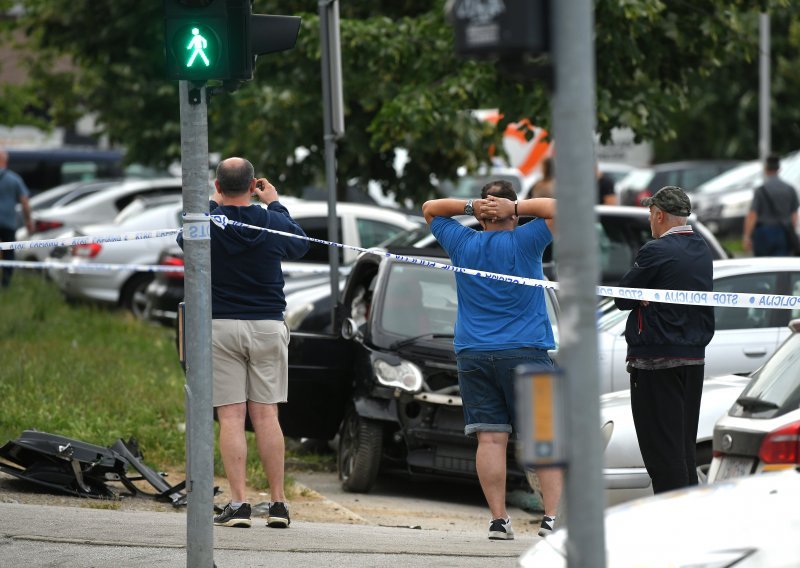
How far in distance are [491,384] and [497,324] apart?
31cm

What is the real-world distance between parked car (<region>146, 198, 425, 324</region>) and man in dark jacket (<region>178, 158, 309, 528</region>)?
628 centimetres

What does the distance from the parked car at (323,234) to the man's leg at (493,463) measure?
675 cm

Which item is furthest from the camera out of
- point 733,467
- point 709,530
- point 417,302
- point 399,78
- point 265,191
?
point 399,78

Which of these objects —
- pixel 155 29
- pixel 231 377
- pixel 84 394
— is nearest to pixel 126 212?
pixel 155 29

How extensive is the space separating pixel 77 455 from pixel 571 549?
5.10 metres

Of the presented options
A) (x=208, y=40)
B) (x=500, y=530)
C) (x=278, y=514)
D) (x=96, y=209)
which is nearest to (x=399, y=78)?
(x=278, y=514)

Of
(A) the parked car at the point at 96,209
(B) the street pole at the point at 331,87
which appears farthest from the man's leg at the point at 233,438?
(A) the parked car at the point at 96,209

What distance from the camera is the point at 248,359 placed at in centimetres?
766

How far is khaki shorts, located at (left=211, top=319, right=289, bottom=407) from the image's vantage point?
7.57 meters

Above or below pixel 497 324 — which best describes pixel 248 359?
below

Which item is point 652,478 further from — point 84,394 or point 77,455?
point 84,394

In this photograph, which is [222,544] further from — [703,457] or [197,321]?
[703,457]

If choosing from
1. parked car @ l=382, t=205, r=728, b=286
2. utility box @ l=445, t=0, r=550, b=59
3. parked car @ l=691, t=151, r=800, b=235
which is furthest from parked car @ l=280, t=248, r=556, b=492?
parked car @ l=691, t=151, r=800, b=235

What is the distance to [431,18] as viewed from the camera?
14680 mm
